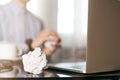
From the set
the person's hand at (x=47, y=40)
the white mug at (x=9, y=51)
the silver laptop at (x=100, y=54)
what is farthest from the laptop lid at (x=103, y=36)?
the white mug at (x=9, y=51)

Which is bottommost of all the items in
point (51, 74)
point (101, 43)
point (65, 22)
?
point (51, 74)

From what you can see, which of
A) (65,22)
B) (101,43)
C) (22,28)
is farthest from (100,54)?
(22,28)

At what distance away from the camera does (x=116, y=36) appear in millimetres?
946

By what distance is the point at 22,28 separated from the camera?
931 millimetres

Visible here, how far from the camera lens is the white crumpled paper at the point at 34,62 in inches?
32.7

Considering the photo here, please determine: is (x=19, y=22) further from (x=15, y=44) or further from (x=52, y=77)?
(x=52, y=77)

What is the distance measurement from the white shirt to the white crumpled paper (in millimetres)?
119

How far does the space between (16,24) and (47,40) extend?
169 millimetres

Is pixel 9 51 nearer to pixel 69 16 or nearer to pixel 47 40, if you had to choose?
pixel 47 40

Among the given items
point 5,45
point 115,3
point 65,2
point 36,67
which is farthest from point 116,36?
point 5,45

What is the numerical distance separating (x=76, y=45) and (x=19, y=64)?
28cm

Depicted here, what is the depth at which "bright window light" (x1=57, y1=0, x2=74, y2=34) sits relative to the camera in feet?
3.01

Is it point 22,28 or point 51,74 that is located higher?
point 22,28

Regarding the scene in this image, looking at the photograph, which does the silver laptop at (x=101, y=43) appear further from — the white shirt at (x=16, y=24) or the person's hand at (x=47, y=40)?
the white shirt at (x=16, y=24)
